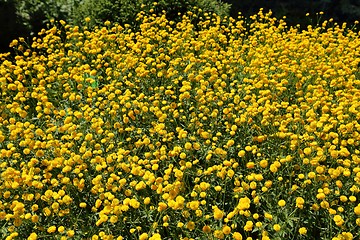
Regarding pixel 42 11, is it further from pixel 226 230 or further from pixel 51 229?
pixel 226 230

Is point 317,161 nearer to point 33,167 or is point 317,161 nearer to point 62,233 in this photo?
point 62,233

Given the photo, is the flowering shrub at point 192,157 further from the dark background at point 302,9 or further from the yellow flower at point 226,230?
the dark background at point 302,9

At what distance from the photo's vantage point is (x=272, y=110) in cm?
365

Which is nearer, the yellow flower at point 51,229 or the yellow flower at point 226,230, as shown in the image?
the yellow flower at point 226,230

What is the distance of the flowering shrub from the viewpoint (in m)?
2.89

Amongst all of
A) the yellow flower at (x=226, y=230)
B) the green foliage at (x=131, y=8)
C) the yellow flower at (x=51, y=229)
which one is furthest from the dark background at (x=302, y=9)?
the yellow flower at (x=226, y=230)

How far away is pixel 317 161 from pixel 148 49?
2361mm

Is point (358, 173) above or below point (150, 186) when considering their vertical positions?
above

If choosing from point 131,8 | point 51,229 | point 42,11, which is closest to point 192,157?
point 51,229

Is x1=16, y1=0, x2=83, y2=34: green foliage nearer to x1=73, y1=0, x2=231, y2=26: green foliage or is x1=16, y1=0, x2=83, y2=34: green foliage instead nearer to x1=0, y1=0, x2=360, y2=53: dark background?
x1=0, y1=0, x2=360, y2=53: dark background

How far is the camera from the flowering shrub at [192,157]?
2.89 meters

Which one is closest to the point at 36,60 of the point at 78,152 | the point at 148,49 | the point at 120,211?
the point at 148,49

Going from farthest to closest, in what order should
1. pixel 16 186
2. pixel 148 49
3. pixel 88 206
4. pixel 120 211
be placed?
1. pixel 148 49
2. pixel 88 206
3. pixel 16 186
4. pixel 120 211

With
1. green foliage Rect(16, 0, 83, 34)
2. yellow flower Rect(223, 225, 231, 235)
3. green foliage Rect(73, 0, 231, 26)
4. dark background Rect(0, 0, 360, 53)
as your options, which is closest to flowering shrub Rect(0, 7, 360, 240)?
yellow flower Rect(223, 225, 231, 235)
